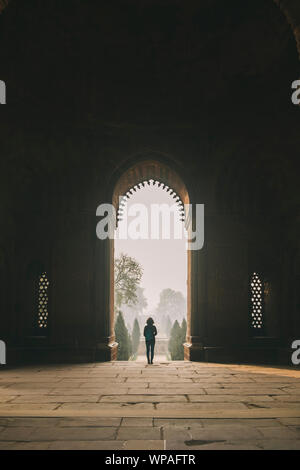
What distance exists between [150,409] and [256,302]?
23.4 ft

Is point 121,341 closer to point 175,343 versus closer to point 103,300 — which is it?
point 175,343

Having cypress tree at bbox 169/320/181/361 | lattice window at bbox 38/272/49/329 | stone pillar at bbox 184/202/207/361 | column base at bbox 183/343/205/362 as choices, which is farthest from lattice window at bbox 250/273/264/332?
cypress tree at bbox 169/320/181/361

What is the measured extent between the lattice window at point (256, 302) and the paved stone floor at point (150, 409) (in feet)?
8.87

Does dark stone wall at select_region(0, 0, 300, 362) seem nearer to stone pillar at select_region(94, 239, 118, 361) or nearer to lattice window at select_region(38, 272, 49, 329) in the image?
stone pillar at select_region(94, 239, 118, 361)

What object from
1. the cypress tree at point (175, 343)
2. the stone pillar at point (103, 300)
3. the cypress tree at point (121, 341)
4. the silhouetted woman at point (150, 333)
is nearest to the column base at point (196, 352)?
the silhouetted woman at point (150, 333)

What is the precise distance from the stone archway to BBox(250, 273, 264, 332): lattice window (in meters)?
1.85

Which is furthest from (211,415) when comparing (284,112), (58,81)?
(58,81)

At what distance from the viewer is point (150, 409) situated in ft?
18.0

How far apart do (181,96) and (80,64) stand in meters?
3.02

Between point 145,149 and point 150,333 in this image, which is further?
point 145,149

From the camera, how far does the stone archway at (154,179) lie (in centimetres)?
1162

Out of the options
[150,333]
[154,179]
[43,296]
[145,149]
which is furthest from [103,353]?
[145,149]

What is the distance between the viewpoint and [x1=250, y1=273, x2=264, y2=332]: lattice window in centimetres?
1185

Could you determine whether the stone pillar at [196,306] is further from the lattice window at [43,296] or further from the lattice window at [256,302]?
the lattice window at [43,296]
